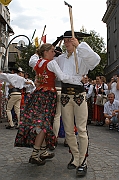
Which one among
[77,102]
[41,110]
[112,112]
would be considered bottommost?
[112,112]

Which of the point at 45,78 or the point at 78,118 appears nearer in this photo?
the point at 78,118

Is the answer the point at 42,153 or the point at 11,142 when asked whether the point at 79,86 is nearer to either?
the point at 42,153

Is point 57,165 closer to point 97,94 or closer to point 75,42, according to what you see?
point 75,42

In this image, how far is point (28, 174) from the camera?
13.2 ft

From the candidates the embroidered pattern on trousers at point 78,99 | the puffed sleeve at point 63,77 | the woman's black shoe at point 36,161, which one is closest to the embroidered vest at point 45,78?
the puffed sleeve at point 63,77

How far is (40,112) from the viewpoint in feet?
13.8

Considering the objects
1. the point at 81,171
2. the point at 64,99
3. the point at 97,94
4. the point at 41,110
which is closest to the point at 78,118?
the point at 64,99

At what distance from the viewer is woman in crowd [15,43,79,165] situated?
412 centimetres

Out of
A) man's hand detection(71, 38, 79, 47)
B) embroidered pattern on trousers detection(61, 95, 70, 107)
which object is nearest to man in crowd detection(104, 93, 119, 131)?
embroidered pattern on trousers detection(61, 95, 70, 107)

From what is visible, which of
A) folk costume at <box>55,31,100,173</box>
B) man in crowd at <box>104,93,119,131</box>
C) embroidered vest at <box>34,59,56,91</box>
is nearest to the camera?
folk costume at <box>55,31,100,173</box>

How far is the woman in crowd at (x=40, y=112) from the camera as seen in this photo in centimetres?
412

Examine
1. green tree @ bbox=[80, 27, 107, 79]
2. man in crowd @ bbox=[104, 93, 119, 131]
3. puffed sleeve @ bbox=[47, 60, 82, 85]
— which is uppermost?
green tree @ bbox=[80, 27, 107, 79]

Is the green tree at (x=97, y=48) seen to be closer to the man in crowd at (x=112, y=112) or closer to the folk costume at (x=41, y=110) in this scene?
the man in crowd at (x=112, y=112)

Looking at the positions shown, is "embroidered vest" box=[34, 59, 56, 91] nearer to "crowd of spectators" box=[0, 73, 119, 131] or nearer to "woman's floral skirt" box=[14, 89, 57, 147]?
"woman's floral skirt" box=[14, 89, 57, 147]
